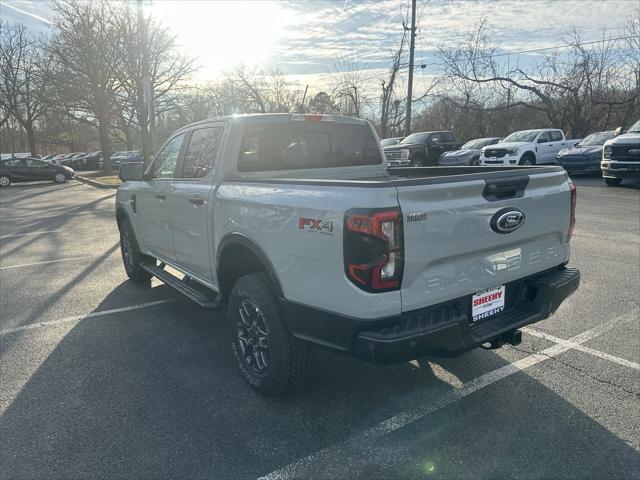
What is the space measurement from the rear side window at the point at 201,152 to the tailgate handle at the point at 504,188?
7.30ft

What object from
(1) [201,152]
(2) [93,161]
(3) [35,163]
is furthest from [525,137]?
(2) [93,161]

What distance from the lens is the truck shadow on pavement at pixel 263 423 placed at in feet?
8.38

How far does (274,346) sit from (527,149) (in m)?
18.4

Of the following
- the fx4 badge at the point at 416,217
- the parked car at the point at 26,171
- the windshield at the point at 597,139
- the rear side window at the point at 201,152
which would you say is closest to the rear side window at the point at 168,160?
the rear side window at the point at 201,152

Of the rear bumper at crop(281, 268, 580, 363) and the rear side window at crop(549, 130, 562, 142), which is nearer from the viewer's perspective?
the rear bumper at crop(281, 268, 580, 363)

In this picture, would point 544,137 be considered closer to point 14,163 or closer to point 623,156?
point 623,156

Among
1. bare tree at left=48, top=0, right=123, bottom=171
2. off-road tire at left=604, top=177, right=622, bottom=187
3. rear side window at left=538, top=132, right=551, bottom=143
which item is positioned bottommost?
off-road tire at left=604, top=177, right=622, bottom=187

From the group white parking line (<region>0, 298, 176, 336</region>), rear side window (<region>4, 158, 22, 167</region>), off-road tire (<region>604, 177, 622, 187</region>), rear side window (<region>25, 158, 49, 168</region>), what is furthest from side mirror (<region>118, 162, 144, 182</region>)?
rear side window (<region>4, 158, 22, 167</region>)

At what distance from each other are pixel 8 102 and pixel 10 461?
43.4m

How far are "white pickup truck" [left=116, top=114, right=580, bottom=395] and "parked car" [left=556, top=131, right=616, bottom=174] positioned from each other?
15740 mm

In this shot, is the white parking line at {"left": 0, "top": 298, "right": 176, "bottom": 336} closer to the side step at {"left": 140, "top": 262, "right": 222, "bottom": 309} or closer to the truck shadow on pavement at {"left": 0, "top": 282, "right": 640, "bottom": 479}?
the side step at {"left": 140, "top": 262, "right": 222, "bottom": 309}

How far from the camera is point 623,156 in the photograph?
45.0ft

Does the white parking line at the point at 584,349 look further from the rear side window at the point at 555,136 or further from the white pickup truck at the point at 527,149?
the rear side window at the point at 555,136

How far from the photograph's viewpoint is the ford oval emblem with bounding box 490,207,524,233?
2773 mm
